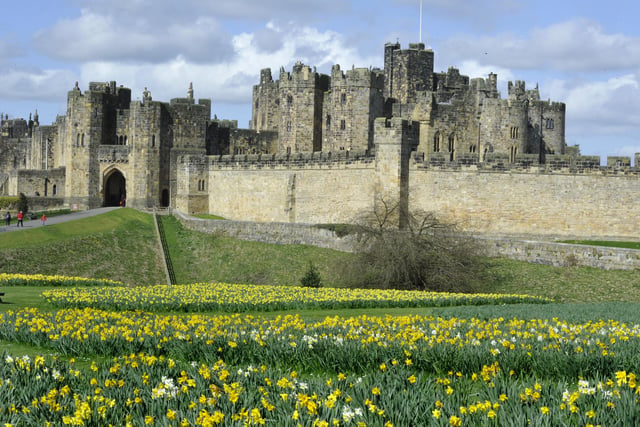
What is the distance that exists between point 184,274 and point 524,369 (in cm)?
2935

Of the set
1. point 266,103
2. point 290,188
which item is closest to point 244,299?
point 290,188

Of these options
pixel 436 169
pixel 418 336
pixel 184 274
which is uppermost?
pixel 436 169

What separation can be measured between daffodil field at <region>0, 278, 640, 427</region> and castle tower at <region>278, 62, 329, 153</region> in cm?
4165

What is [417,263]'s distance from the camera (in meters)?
31.6

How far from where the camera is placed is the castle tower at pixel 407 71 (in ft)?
201

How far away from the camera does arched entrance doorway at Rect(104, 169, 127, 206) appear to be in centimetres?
6230

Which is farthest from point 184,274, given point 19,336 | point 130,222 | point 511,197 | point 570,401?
point 570,401

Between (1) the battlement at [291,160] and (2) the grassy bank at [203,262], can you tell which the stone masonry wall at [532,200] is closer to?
(1) the battlement at [291,160]

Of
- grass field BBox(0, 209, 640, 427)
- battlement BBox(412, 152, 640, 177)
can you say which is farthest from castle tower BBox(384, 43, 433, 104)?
grass field BBox(0, 209, 640, 427)

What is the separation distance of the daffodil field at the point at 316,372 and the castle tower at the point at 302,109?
41.6 meters

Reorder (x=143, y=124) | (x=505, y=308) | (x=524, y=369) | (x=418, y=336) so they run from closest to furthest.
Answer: (x=524, y=369), (x=418, y=336), (x=505, y=308), (x=143, y=124)

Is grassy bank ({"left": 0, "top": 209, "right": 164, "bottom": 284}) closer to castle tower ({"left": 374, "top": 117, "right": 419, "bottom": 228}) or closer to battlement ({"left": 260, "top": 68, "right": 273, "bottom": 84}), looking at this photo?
castle tower ({"left": 374, "top": 117, "right": 419, "bottom": 228})

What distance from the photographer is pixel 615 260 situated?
30.7 meters

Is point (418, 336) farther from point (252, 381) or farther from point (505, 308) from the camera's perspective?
point (505, 308)
